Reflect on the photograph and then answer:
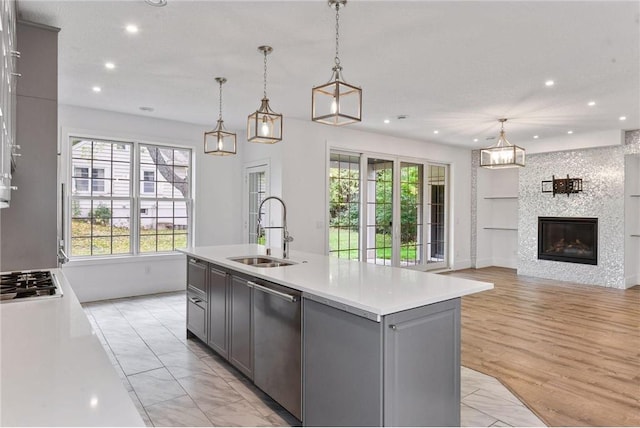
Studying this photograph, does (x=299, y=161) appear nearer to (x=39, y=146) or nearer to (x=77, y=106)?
(x=77, y=106)

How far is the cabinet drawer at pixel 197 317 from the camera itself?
11.9ft

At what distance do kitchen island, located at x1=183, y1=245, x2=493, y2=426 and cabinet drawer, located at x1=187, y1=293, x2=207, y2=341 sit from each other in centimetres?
85

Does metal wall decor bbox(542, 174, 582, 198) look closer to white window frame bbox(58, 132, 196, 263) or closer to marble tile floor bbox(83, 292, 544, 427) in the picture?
marble tile floor bbox(83, 292, 544, 427)

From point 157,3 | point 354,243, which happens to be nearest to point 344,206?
point 354,243

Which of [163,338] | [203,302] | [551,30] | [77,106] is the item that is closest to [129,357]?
[163,338]

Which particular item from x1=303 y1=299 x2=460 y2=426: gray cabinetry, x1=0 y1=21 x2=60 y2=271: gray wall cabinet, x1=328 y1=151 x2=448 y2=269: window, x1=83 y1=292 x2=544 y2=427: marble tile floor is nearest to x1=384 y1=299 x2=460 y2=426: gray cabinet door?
x1=303 y1=299 x2=460 y2=426: gray cabinetry

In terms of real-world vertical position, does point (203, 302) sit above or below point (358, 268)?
below

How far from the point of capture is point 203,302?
3627 millimetres

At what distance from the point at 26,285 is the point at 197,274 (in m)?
1.70

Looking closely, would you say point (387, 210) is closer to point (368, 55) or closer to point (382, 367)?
point (368, 55)

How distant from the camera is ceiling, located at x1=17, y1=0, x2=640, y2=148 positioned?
2807mm

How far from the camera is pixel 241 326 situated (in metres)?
2.96

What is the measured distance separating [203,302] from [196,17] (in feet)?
7.74

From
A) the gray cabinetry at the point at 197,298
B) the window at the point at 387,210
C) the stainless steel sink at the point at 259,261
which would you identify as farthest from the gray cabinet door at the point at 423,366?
the window at the point at 387,210
